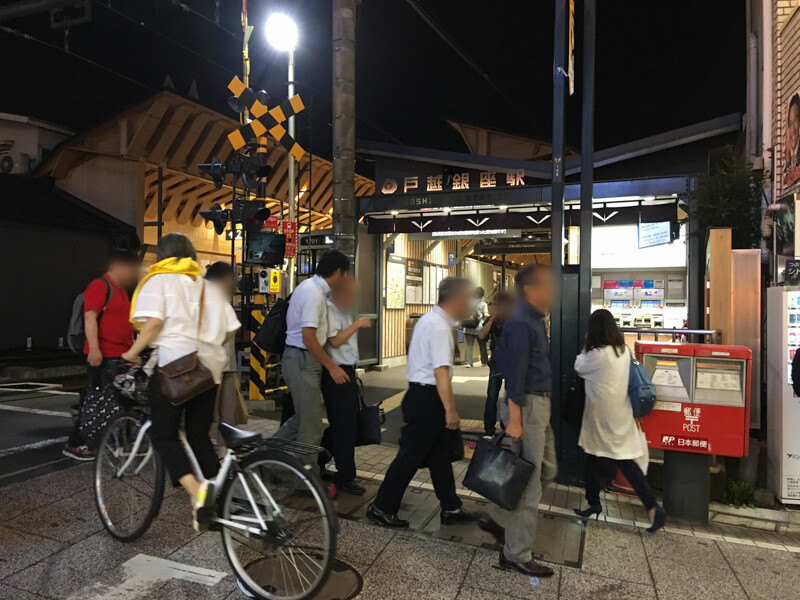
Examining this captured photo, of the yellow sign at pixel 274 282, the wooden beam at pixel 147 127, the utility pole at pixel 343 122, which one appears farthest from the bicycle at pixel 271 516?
the wooden beam at pixel 147 127

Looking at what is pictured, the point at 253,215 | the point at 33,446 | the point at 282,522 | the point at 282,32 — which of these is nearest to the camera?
the point at 282,522

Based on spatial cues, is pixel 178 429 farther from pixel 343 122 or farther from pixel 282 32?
pixel 282 32

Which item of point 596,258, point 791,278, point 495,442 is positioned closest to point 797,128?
point 791,278

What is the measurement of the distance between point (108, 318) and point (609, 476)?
4491 mm

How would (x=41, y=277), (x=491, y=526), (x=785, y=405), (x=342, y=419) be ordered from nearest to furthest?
1. (x=491, y=526)
2. (x=342, y=419)
3. (x=785, y=405)
4. (x=41, y=277)

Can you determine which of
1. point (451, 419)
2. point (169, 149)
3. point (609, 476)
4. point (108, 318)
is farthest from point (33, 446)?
point (169, 149)

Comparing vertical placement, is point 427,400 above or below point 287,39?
below

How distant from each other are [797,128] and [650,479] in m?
4.97

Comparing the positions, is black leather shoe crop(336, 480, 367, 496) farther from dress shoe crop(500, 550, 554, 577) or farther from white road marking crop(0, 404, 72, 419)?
white road marking crop(0, 404, 72, 419)

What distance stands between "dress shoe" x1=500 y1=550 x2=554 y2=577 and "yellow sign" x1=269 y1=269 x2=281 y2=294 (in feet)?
19.2

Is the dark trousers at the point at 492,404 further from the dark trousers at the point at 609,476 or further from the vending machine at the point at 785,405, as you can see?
the vending machine at the point at 785,405

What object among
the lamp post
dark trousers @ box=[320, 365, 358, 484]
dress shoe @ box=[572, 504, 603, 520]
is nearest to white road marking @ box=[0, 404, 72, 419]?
the lamp post

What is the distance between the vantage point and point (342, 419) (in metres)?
4.31

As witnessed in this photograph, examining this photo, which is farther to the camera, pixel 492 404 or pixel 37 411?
pixel 37 411
